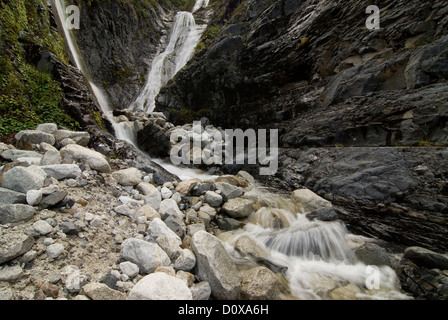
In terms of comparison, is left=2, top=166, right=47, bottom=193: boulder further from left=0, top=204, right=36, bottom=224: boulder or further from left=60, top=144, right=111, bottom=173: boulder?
left=60, top=144, right=111, bottom=173: boulder

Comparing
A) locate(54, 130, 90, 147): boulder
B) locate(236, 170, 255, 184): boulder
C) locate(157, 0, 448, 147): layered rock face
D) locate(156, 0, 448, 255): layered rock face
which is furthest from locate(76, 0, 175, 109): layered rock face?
locate(236, 170, 255, 184): boulder

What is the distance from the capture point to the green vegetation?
4.64 metres

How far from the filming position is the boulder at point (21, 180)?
8.63 ft

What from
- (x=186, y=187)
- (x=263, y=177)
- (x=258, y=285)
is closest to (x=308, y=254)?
(x=258, y=285)

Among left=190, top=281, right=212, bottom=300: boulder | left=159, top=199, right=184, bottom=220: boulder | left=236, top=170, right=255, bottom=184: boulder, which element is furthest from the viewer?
left=236, top=170, right=255, bottom=184: boulder

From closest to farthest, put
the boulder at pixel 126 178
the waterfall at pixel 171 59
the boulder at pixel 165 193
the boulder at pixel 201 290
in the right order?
the boulder at pixel 201 290 < the boulder at pixel 126 178 < the boulder at pixel 165 193 < the waterfall at pixel 171 59

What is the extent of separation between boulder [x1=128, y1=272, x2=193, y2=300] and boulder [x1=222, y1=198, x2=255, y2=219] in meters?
2.85

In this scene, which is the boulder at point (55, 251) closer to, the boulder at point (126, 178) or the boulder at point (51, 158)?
the boulder at point (51, 158)

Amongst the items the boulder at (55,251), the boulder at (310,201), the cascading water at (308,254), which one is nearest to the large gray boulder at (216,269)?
the cascading water at (308,254)

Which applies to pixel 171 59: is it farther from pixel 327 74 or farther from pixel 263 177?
pixel 263 177

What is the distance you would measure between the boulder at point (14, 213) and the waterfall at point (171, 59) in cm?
1589

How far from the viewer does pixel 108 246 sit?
266 centimetres

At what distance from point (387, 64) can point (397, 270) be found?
5.88m

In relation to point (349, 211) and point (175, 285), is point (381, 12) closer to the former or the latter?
point (349, 211)
